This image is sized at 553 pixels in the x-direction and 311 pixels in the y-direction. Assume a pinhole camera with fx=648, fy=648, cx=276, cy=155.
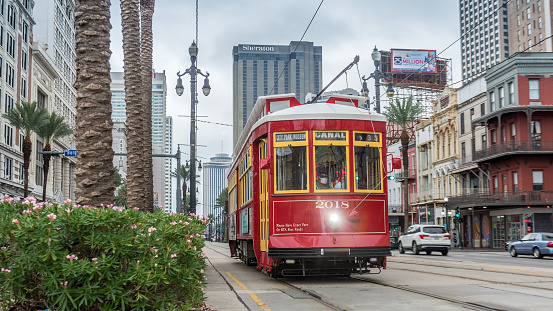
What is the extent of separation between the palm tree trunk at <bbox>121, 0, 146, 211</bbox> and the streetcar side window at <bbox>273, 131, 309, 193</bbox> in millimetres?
5708

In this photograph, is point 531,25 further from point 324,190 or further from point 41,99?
point 324,190

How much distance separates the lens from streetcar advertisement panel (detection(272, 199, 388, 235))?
13648 millimetres

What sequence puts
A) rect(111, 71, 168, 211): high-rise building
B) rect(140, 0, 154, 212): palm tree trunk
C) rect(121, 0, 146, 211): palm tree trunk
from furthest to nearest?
rect(111, 71, 168, 211): high-rise building, rect(140, 0, 154, 212): palm tree trunk, rect(121, 0, 146, 211): palm tree trunk

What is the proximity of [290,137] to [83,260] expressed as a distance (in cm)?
798

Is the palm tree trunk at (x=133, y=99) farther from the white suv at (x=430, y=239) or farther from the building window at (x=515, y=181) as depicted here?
the building window at (x=515, y=181)

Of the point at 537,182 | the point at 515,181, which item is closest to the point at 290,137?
the point at 537,182

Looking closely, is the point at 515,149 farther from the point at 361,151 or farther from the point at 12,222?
the point at 12,222

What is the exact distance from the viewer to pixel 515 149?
48188 mm

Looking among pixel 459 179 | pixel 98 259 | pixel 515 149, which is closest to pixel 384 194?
pixel 98 259

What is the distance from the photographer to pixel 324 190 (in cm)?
1381

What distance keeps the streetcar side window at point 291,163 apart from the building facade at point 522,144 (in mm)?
37827

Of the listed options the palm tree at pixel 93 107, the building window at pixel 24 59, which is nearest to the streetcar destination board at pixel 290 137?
the palm tree at pixel 93 107

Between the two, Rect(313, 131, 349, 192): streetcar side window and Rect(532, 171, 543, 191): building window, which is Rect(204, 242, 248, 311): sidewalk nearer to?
Rect(313, 131, 349, 192): streetcar side window

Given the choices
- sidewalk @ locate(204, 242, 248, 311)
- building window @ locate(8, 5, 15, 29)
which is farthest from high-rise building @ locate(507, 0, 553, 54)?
sidewalk @ locate(204, 242, 248, 311)
